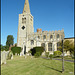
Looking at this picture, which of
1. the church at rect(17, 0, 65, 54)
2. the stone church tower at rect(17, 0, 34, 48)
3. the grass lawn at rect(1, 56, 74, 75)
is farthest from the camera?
the stone church tower at rect(17, 0, 34, 48)

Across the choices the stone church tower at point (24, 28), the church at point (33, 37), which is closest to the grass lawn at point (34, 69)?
the church at point (33, 37)

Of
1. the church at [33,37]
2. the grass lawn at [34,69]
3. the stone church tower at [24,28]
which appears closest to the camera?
the grass lawn at [34,69]

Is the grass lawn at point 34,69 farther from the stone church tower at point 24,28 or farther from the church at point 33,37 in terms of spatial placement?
the stone church tower at point 24,28

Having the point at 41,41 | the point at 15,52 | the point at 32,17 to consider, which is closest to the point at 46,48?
the point at 41,41

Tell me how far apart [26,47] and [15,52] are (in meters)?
6.90

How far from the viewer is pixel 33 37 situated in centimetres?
4856

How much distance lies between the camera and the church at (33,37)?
4619 centimetres

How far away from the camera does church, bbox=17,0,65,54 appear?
46188 millimetres

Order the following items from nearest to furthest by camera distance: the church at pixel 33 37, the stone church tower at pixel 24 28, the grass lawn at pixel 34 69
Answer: the grass lawn at pixel 34 69, the church at pixel 33 37, the stone church tower at pixel 24 28

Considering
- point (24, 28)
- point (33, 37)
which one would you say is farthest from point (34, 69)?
point (24, 28)

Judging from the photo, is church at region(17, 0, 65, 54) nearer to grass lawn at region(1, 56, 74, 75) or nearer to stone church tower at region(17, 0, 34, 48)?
stone church tower at region(17, 0, 34, 48)

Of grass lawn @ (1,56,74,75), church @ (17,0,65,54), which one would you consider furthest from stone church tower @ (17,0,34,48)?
grass lawn @ (1,56,74,75)

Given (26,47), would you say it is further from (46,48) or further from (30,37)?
(46,48)

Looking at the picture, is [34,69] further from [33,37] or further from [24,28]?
[24,28]
